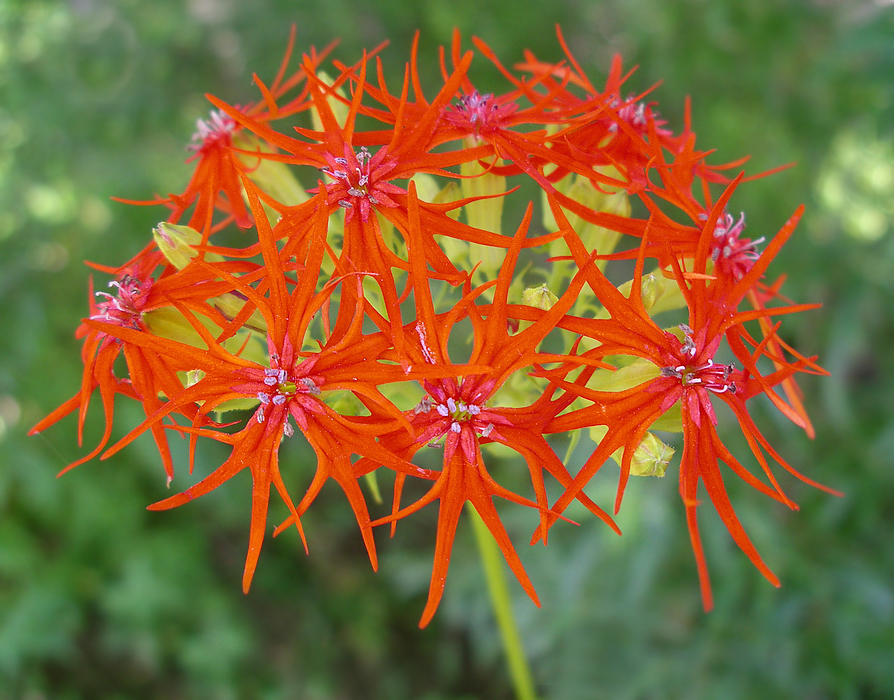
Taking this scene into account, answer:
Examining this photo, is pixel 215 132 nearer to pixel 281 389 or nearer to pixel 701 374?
pixel 281 389

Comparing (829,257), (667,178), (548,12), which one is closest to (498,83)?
(548,12)

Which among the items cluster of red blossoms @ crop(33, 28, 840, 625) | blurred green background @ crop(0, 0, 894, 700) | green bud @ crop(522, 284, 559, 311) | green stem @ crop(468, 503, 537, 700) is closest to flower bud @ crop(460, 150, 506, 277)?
cluster of red blossoms @ crop(33, 28, 840, 625)

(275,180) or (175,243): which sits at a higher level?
(275,180)

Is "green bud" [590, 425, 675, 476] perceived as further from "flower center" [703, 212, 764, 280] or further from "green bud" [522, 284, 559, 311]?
"flower center" [703, 212, 764, 280]

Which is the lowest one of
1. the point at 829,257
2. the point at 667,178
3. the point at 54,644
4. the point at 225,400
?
the point at 54,644

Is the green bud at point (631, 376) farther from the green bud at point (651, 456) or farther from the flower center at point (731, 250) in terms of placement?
the flower center at point (731, 250)

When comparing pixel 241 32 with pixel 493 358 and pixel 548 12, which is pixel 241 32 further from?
pixel 493 358

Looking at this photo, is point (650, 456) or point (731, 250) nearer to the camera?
point (650, 456)

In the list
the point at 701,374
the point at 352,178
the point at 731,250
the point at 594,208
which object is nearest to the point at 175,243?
the point at 352,178
